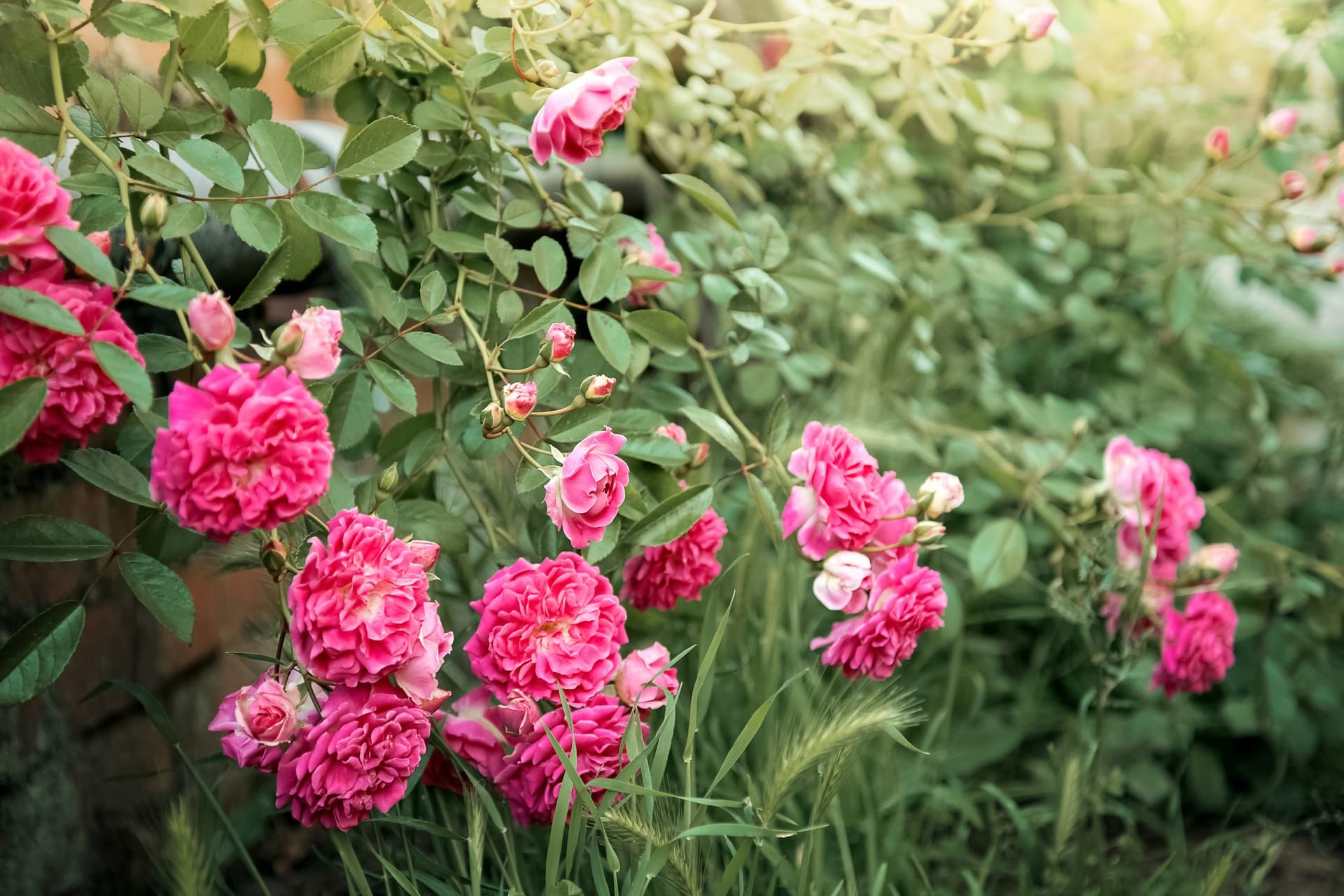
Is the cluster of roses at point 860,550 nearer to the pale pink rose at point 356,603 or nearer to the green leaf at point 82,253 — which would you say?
the pale pink rose at point 356,603

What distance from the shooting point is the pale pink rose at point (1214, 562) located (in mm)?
1001

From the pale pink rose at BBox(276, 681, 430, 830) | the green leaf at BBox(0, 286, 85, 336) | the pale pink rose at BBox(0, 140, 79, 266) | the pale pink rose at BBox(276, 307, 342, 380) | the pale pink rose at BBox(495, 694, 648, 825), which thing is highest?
the pale pink rose at BBox(0, 140, 79, 266)

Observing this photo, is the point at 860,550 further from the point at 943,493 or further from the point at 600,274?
the point at 600,274

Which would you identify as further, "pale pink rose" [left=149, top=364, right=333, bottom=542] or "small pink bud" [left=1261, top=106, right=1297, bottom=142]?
"small pink bud" [left=1261, top=106, right=1297, bottom=142]

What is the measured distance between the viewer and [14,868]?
2.62 feet

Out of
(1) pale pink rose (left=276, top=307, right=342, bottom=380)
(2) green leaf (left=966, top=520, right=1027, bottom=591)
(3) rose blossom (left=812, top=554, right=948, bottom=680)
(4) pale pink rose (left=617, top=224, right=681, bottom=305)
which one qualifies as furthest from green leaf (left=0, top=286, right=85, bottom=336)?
(2) green leaf (left=966, top=520, right=1027, bottom=591)

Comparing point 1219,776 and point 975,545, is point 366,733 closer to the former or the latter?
point 975,545

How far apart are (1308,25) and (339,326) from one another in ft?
4.49

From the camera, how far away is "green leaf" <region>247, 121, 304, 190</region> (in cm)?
66

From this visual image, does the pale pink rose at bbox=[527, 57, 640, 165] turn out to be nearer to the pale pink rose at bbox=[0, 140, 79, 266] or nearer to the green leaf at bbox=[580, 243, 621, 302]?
the green leaf at bbox=[580, 243, 621, 302]

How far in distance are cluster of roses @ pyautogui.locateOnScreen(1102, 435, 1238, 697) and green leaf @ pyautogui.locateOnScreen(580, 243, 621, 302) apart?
22.1 inches

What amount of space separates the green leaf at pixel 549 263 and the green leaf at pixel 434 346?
11 centimetres

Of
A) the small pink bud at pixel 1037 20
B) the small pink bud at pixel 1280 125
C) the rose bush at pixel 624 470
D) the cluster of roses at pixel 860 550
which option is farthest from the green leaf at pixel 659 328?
the small pink bud at pixel 1280 125

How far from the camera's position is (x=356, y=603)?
57cm
